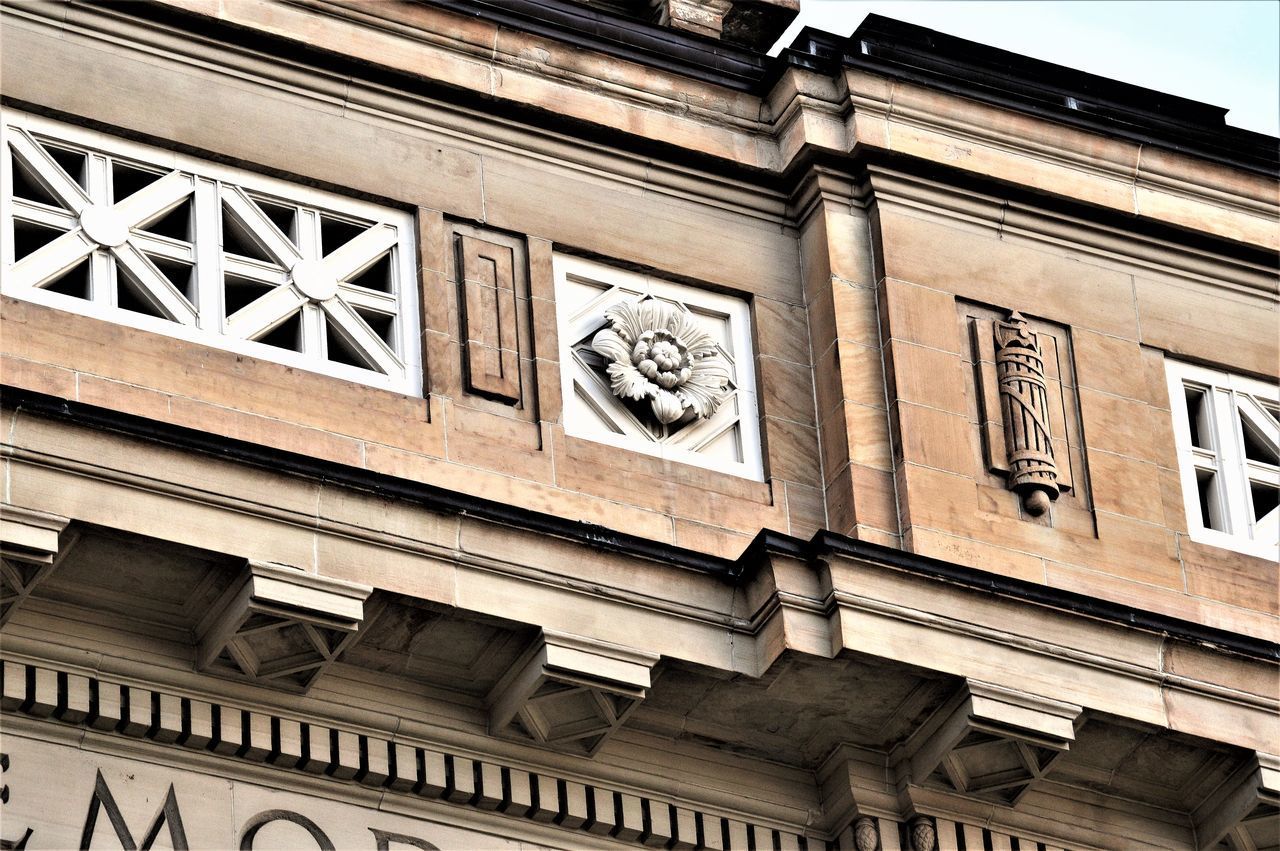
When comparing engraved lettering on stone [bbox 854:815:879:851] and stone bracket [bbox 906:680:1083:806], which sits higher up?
stone bracket [bbox 906:680:1083:806]

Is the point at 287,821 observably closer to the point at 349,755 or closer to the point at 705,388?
the point at 349,755

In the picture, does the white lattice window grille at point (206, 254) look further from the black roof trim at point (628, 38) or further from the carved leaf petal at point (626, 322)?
the black roof trim at point (628, 38)

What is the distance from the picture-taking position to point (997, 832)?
17.9 metres

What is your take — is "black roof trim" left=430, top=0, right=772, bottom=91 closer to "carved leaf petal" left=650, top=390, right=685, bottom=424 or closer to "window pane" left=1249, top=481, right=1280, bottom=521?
"carved leaf petal" left=650, top=390, right=685, bottom=424

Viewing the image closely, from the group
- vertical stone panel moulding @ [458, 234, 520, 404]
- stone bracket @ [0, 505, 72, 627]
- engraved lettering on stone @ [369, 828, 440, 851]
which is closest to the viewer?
stone bracket @ [0, 505, 72, 627]

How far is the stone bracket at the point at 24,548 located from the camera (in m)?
16.0

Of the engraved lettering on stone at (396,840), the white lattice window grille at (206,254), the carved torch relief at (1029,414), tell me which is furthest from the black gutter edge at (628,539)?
the engraved lettering on stone at (396,840)

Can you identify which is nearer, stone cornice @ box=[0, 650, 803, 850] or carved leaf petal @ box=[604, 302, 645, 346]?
stone cornice @ box=[0, 650, 803, 850]

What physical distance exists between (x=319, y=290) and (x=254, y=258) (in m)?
0.38

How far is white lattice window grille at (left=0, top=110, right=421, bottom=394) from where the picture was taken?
17609mm

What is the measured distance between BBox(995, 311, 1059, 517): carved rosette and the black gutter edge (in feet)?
3.59

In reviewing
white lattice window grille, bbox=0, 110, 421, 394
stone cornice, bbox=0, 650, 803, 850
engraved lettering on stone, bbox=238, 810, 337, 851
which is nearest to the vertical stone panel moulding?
white lattice window grille, bbox=0, 110, 421, 394

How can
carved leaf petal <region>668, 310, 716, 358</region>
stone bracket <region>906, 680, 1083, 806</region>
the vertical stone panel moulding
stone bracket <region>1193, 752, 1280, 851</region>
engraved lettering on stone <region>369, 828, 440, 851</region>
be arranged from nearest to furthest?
1. engraved lettering on stone <region>369, 828, 440, 851</region>
2. stone bracket <region>906, 680, 1083, 806</region>
3. stone bracket <region>1193, 752, 1280, 851</region>
4. the vertical stone panel moulding
5. carved leaf petal <region>668, 310, 716, 358</region>

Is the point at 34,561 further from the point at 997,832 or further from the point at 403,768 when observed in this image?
the point at 997,832
